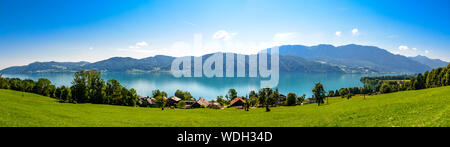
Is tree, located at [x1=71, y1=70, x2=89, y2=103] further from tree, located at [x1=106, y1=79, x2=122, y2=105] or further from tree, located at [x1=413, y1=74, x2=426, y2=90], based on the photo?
tree, located at [x1=413, y1=74, x2=426, y2=90]

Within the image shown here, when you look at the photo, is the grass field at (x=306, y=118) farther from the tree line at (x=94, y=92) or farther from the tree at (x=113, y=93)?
the tree at (x=113, y=93)

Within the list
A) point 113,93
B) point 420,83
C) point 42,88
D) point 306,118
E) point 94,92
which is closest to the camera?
point 306,118

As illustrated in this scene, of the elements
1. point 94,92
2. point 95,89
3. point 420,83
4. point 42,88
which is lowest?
point 42,88

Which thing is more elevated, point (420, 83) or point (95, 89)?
point (420, 83)

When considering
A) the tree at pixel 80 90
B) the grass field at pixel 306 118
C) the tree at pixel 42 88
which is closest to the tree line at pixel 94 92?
the tree at pixel 80 90

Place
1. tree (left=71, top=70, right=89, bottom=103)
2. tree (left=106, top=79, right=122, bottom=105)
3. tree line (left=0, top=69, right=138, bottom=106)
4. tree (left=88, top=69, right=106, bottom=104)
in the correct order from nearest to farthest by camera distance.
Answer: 1. tree (left=71, top=70, right=89, bottom=103)
2. tree line (left=0, top=69, right=138, bottom=106)
3. tree (left=88, top=69, right=106, bottom=104)
4. tree (left=106, top=79, right=122, bottom=105)

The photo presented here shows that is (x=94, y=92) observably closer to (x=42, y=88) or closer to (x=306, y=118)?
(x=42, y=88)

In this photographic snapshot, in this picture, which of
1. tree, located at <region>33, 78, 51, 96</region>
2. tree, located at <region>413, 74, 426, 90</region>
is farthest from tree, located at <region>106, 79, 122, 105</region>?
tree, located at <region>413, 74, 426, 90</region>

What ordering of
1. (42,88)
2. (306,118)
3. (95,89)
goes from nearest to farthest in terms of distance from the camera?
(306,118) < (95,89) < (42,88)

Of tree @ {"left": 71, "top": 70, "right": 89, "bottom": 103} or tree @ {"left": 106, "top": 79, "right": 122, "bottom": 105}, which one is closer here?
tree @ {"left": 71, "top": 70, "right": 89, "bottom": 103}

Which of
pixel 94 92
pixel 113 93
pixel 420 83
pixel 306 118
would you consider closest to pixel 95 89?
pixel 94 92
